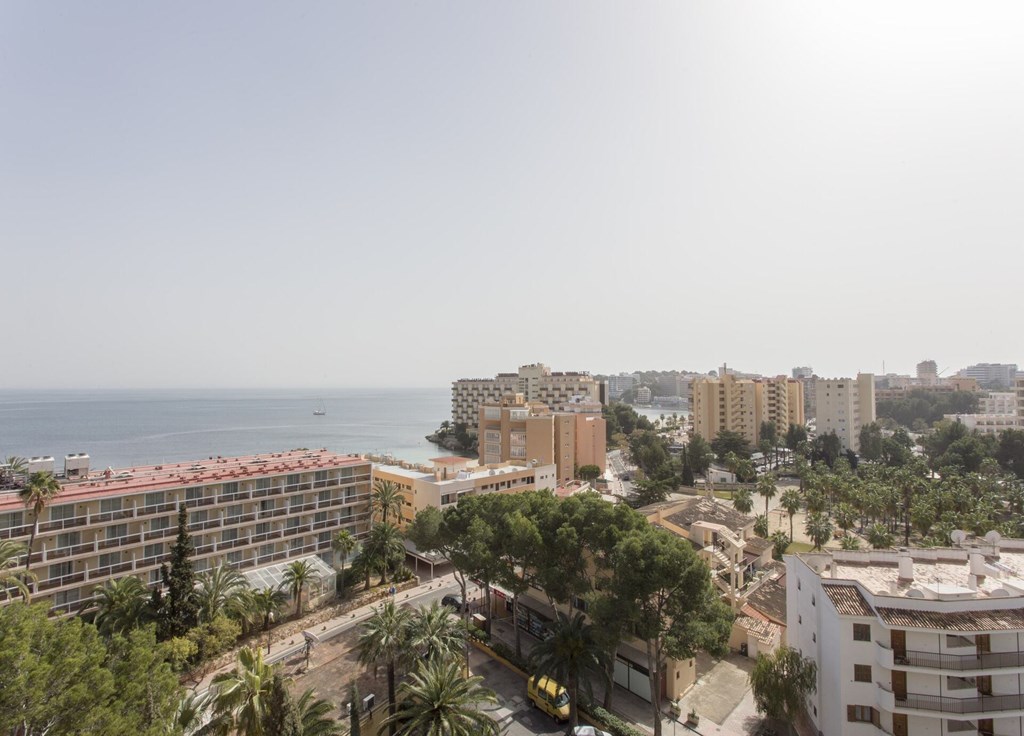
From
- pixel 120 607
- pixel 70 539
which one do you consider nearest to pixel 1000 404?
pixel 120 607

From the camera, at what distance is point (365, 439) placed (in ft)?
435

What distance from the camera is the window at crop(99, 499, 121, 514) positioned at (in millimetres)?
26237

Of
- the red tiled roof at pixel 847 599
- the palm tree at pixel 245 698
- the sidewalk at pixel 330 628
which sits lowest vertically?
the sidewalk at pixel 330 628

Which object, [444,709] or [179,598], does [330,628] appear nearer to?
[179,598]

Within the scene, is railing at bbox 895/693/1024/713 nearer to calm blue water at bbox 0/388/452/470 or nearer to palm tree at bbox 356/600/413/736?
palm tree at bbox 356/600/413/736

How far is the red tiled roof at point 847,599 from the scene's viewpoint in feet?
56.2

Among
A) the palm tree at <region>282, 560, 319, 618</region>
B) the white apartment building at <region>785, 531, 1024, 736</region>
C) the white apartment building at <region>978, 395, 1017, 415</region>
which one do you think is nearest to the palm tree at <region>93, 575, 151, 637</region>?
the palm tree at <region>282, 560, 319, 618</region>

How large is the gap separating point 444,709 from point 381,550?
55.6ft

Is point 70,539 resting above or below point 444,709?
above

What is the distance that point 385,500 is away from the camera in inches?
1358

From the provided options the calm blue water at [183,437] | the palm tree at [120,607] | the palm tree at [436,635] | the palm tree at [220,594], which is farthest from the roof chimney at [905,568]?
the calm blue water at [183,437]

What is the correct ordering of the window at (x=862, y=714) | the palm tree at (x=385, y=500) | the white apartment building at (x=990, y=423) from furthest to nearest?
the white apartment building at (x=990, y=423) → the palm tree at (x=385, y=500) → the window at (x=862, y=714)

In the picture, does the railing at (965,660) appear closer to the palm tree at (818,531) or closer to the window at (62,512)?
the palm tree at (818,531)

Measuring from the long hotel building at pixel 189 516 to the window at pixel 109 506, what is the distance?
43 mm
